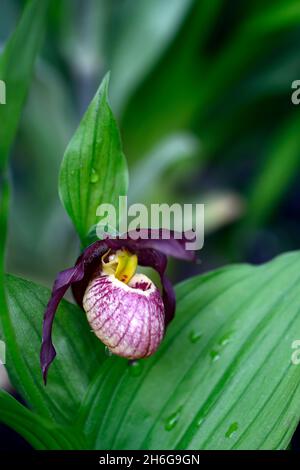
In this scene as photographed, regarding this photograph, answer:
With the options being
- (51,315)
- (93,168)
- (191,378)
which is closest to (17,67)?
(93,168)

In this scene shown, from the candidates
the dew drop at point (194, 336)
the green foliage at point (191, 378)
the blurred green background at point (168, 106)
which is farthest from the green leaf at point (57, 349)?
the blurred green background at point (168, 106)

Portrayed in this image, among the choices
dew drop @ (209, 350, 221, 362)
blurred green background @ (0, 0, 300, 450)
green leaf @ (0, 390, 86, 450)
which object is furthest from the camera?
blurred green background @ (0, 0, 300, 450)

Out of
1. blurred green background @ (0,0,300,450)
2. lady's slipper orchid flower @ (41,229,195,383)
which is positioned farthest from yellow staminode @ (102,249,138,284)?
blurred green background @ (0,0,300,450)

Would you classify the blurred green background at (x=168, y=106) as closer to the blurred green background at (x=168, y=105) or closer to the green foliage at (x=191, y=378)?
the blurred green background at (x=168, y=105)

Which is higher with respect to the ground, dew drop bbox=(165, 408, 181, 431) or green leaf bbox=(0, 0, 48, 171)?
green leaf bbox=(0, 0, 48, 171)

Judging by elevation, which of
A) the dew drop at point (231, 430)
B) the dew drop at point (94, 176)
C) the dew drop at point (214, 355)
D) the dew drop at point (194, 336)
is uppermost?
the dew drop at point (94, 176)

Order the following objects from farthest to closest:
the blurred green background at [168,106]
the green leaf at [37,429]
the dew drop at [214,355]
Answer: the blurred green background at [168,106]
the dew drop at [214,355]
the green leaf at [37,429]

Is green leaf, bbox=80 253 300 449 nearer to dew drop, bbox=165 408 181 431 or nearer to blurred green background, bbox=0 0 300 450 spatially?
dew drop, bbox=165 408 181 431
